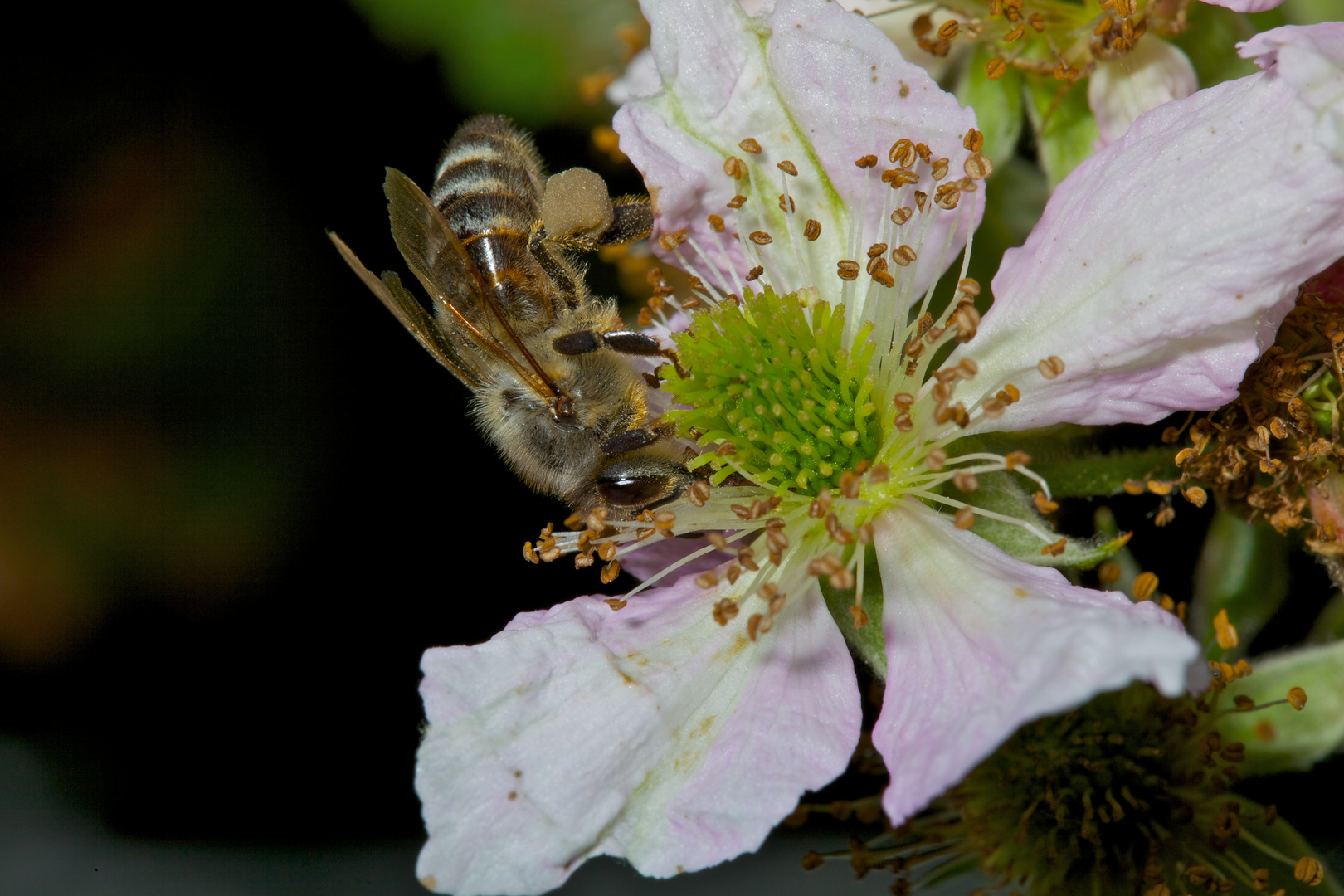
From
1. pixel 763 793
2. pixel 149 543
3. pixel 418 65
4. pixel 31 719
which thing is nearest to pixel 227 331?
pixel 149 543

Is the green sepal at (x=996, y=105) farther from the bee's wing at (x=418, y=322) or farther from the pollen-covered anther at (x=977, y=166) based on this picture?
the bee's wing at (x=418, y=322)

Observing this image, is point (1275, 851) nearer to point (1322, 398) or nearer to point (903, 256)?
point (1322, 398)

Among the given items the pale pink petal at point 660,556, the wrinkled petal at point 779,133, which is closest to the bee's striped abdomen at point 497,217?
the wrinkled petal at point 779,133

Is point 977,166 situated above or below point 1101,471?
above

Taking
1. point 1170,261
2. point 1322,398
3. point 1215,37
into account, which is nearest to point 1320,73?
point 1170,261

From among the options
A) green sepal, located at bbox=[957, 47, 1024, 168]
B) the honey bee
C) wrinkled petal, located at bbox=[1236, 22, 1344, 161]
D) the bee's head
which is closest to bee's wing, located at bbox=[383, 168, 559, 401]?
the honey bee

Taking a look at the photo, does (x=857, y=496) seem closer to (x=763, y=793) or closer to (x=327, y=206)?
(x=763, y=793)
